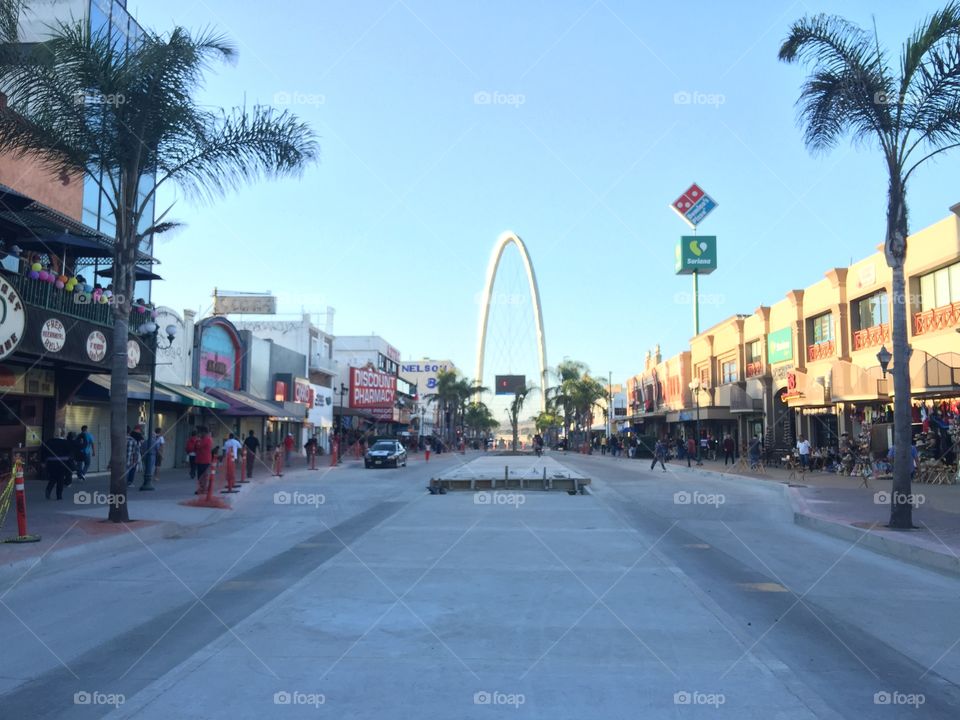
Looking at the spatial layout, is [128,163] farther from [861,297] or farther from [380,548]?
[861,297]

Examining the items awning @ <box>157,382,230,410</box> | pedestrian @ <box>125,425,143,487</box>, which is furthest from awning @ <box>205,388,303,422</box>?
pedestrian @ <box>125,425,143,487</box>

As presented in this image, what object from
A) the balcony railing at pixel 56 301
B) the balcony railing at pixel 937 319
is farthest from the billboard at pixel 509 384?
the balcony railing at pixel 56 301

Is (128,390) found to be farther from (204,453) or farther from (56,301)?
(204,453)

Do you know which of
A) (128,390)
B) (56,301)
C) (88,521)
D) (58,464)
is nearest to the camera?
(88,521)

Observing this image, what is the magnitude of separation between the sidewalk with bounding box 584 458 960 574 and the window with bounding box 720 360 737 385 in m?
25.4

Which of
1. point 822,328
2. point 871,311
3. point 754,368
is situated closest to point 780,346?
point 822,328

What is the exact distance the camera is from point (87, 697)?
557 centimetres

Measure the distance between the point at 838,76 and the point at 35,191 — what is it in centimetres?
2116

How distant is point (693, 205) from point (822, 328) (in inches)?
A: 1449

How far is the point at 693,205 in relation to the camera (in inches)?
2852

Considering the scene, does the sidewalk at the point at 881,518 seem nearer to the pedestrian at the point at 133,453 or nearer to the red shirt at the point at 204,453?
the red shirt at the point at 204,453

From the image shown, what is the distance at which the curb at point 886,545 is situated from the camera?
11.2 meters

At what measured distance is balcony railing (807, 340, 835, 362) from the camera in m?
36.3

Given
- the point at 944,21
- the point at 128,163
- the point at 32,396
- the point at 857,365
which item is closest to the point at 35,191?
the point at 32,396
